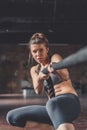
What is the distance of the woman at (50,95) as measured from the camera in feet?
5.03

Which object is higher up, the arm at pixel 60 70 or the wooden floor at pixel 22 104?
the arm at pixel 60 70

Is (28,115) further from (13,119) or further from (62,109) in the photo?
(62,109)

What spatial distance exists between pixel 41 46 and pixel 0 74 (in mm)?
16491

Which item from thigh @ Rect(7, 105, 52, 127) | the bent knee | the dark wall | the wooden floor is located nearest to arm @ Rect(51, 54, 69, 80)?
thigh @ Rect(7, 105, 52, 127)

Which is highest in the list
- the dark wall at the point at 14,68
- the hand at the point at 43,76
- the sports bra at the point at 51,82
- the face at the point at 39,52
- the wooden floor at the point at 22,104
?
the face at the point at 39,52

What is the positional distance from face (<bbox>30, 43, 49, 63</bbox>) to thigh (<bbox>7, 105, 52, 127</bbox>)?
0.23 meters

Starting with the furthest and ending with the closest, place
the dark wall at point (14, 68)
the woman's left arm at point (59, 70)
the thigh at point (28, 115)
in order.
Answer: the dark wall at point (14, 68) < the thigh at point (28, 115) < the woman's left arm at point (59, 70)

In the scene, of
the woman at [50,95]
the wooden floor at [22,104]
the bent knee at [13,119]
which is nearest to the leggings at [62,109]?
the woman at [50,95]

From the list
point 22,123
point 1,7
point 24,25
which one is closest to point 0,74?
Result: point 24,25

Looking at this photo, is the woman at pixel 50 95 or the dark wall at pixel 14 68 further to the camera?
the dark wall at pixel 14 68

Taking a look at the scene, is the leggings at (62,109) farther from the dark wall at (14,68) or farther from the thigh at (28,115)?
the dark wall at (14,68)

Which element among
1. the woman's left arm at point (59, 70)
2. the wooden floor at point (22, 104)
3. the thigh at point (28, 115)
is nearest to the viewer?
the woman's left arm at point (59, 70)

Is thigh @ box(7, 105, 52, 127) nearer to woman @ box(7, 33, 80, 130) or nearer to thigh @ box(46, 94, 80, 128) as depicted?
woman @ box(7, 33, 80, 130)

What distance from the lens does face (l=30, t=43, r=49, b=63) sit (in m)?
1.57
